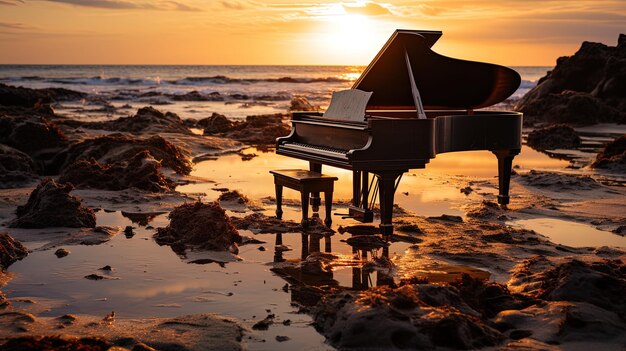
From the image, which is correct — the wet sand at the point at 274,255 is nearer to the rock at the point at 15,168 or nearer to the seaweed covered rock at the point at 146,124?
the rock at the point at 15,168

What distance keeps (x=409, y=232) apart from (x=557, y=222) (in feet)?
6.16

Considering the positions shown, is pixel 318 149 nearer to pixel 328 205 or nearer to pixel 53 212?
pixel 328 205

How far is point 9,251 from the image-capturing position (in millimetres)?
6555

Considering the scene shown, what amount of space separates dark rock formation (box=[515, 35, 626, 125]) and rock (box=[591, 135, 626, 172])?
10.2 meters

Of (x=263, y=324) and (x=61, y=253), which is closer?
(x=263, y=324)

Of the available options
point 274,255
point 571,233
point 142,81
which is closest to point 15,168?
point 274,255

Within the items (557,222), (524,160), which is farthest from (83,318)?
(524,160)

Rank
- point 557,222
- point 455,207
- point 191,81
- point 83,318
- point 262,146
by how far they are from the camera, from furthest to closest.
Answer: point 191,81
point 262,146
point 455,207
point 557,222
point 83,318

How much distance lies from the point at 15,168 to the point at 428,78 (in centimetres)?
653

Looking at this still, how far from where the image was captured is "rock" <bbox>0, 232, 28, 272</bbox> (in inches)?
251

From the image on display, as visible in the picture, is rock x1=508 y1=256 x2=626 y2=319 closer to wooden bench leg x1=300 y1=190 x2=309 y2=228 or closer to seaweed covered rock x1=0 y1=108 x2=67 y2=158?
wooden bench leg x1=300 y1=190 x2=309 y2=228

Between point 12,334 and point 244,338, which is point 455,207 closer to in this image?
point 244,338

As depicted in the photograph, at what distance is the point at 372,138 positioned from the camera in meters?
7.33

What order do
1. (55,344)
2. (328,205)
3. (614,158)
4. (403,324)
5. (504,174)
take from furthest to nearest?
(614,158) < (504,174) < (328,205) < (403,324) < (55,344)
